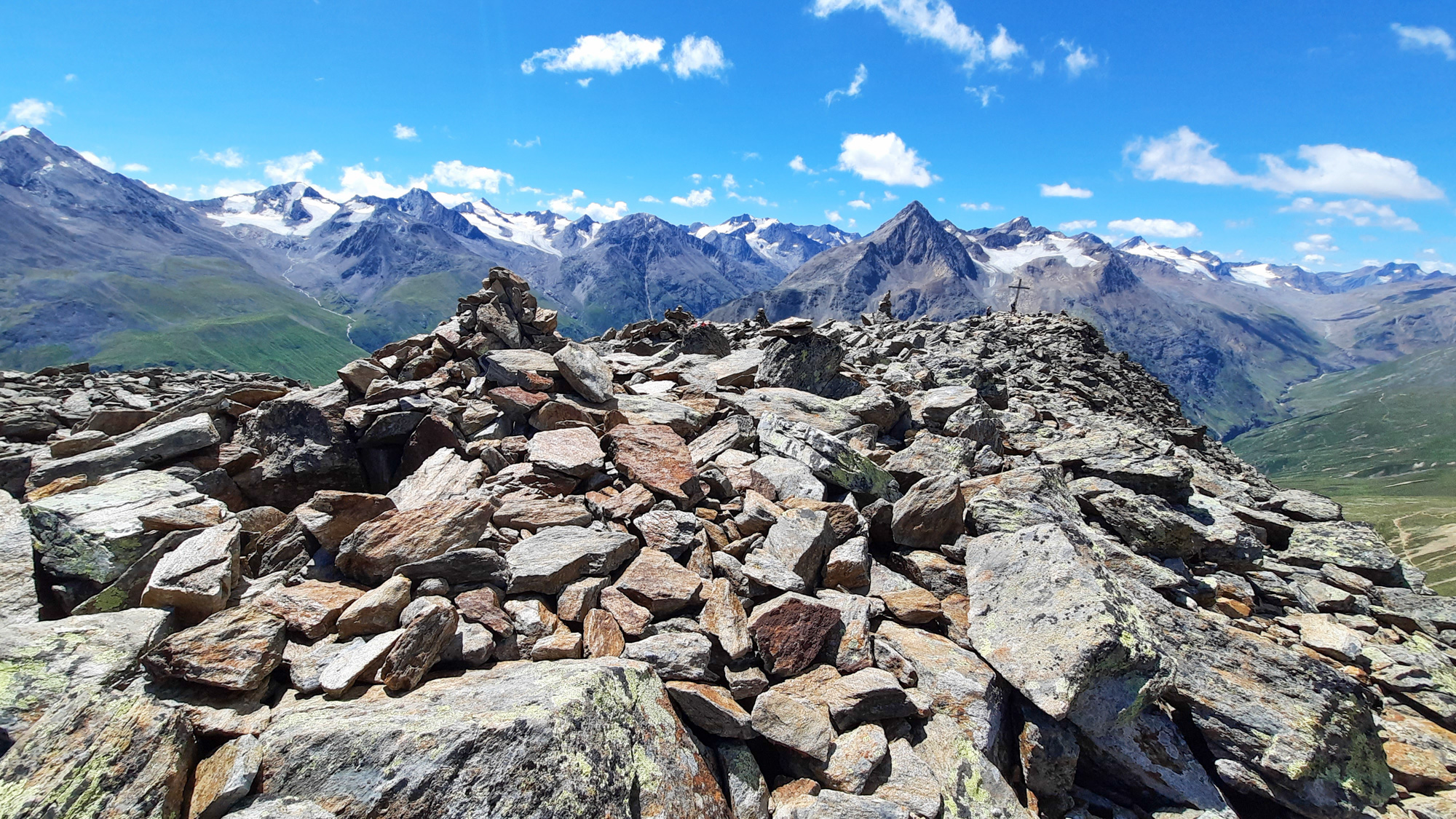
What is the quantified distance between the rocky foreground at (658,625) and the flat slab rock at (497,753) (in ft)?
0.11

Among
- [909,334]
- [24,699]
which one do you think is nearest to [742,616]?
[24,699]

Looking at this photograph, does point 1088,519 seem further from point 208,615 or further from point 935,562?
point 208,615

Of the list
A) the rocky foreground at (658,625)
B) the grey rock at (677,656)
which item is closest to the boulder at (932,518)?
the rocky foreground at (658,625)

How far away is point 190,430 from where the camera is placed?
1281 cm

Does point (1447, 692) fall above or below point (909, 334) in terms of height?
below

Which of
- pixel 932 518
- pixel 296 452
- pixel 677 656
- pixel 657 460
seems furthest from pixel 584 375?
pixel 677 656

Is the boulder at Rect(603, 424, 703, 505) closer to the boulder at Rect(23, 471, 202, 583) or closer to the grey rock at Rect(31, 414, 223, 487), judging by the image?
the boulder at Rect(23, 471, 202, 583)

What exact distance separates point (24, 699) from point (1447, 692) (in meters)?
21.1

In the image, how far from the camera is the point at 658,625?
8.77 m

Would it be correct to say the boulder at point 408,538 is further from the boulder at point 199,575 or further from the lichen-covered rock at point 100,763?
the lichen-covered rock at point 100,763

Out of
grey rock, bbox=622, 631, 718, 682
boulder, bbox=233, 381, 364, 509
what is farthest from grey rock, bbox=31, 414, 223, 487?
grey rock, bbox=622, 631, 718, 682

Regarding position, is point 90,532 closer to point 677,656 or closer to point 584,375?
point 677,656

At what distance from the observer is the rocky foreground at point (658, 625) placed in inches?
241

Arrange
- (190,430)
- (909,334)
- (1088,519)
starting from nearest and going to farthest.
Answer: (190,430), (1088,519), (909,334)
